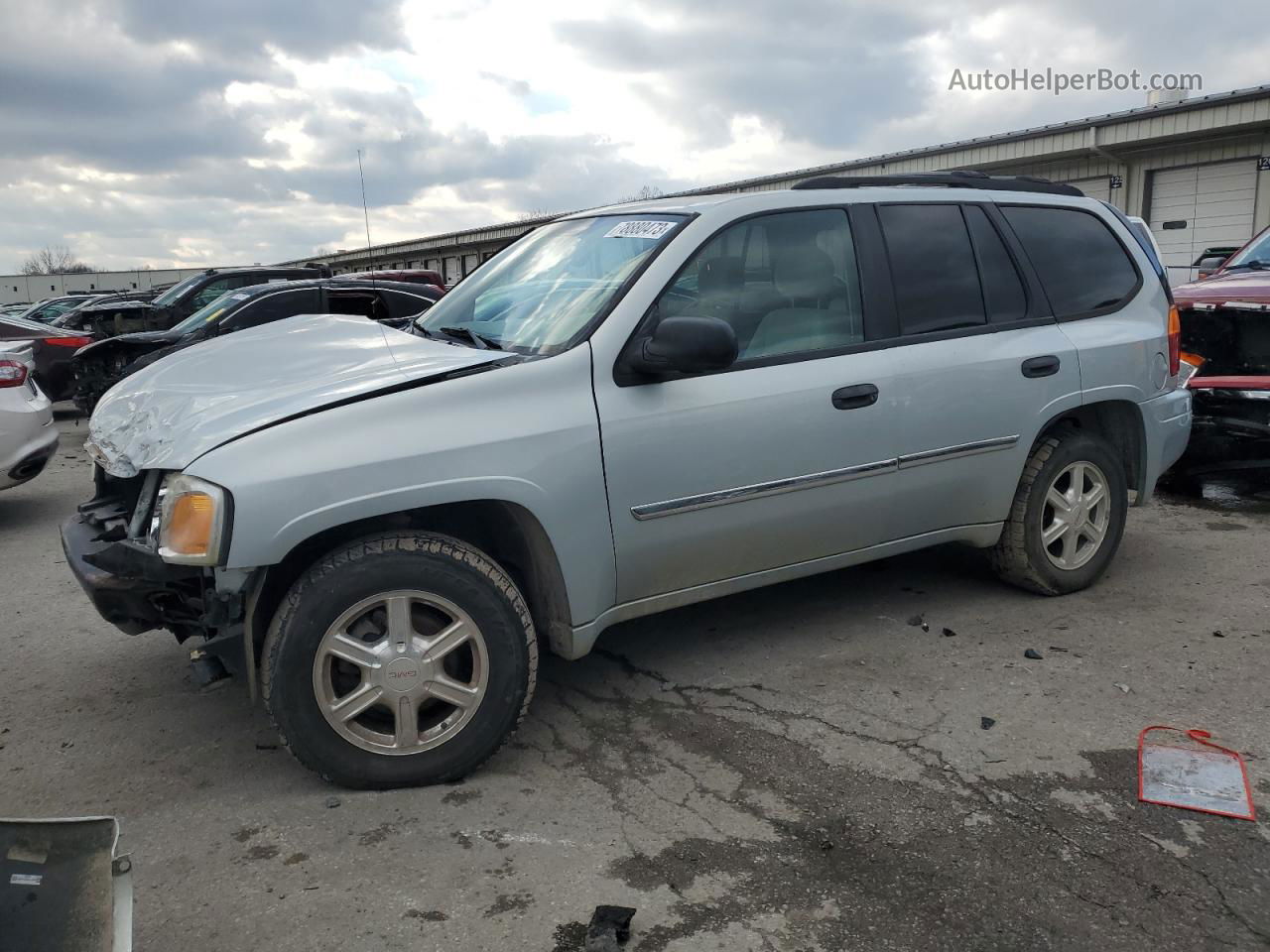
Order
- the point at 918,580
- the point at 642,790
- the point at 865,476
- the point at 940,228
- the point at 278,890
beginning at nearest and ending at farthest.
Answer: the point at 278,890, the point at 642,790, the point at 865,476, the point at 940,228, the point at 918,580

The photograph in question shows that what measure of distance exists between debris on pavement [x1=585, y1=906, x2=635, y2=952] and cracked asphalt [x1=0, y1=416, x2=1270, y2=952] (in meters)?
0.04

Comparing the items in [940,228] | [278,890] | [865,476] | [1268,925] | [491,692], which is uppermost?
[940,228]

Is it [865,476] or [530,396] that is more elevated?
[530,396]

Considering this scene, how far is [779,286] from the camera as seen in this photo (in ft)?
12.8

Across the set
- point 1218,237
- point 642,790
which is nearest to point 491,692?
point 642,790

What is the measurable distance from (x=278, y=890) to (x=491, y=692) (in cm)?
82

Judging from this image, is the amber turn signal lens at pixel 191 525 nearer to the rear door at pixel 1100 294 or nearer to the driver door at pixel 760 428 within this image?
the driver door at pixel 760 428

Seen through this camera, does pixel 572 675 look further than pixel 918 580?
No

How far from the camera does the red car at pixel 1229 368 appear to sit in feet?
20.9

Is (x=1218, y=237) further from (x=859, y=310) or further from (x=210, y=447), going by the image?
(x=210, y=447)

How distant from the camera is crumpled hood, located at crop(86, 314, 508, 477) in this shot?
10.2 ft

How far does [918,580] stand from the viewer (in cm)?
516

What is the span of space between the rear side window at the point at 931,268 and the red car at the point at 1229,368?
300 cm

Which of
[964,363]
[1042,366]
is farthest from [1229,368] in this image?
[964,363]
